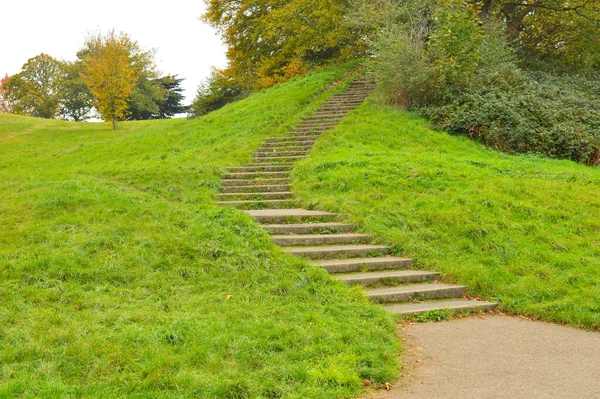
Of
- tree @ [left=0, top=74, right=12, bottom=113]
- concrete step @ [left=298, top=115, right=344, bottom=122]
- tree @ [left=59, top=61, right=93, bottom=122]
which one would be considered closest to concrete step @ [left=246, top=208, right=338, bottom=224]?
concrete step @ [left=298, top=115, right=344, bottom=122]

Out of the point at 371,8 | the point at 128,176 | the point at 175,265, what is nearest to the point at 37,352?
the point at 175,265

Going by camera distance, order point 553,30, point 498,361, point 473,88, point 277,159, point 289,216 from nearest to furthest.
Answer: point 498,361
point 289,216
point 277,159
point 473,88
point 553,30

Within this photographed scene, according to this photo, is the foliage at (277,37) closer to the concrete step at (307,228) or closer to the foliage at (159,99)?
the concrete step at (307,228)

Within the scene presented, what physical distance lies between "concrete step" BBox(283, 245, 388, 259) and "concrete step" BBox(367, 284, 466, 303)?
1.12 metres

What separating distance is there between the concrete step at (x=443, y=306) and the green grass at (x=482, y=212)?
1.25 feet

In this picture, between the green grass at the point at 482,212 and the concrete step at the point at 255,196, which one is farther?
the concrete step at the point at 255,196

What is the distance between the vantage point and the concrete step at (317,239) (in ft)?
29.8

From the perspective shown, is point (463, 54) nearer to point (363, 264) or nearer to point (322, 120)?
point (322, 120)

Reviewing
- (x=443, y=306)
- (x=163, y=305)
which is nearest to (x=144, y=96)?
(x=163, y=305)

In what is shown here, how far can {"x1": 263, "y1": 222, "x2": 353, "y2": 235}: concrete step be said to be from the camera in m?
9.55

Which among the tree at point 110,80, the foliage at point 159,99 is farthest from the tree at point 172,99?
the tree at point 110,80

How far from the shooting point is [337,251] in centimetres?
879

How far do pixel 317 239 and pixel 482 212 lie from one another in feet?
11.5

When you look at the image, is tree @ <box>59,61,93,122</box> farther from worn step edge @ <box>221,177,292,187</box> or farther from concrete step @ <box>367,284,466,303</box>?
concrete step @ <box>367,284,466,303</box>
